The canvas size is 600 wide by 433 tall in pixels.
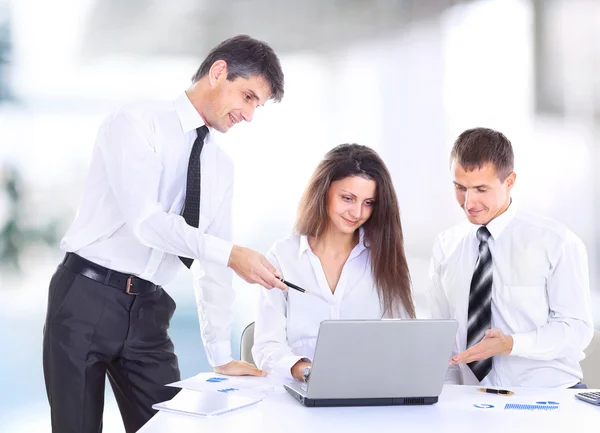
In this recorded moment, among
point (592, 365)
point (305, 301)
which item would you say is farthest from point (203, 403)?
point (592, 365)

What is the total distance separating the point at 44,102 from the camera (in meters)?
3.92

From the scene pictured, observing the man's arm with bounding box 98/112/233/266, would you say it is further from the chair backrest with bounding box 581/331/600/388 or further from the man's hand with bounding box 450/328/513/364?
the chair backrest with bounding box 581/331/600/388

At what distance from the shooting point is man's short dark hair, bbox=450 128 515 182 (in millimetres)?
2445

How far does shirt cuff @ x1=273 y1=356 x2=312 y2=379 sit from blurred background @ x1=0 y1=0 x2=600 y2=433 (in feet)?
6.28

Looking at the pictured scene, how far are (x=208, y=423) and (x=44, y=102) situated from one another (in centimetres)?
280

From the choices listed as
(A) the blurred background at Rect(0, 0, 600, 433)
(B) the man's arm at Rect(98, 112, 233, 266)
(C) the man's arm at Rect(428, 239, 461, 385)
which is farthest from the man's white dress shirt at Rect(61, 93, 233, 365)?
(A) the blurred background at Rect(0, 0, 600, 433)

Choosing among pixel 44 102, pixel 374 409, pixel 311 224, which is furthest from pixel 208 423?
pixel 44 102

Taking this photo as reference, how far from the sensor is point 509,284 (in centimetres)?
243

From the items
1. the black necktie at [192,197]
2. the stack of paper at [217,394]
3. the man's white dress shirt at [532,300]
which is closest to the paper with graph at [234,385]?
the stack of paper at [217,394]

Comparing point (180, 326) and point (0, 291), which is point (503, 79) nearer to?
point (180, 326)

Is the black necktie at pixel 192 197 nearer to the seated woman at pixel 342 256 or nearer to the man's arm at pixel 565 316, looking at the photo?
the seated woman at pixel 342 256

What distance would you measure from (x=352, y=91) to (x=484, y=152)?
177cm

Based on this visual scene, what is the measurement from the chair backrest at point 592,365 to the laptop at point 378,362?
43.0 inches

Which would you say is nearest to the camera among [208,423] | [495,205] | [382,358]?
[208,423]
